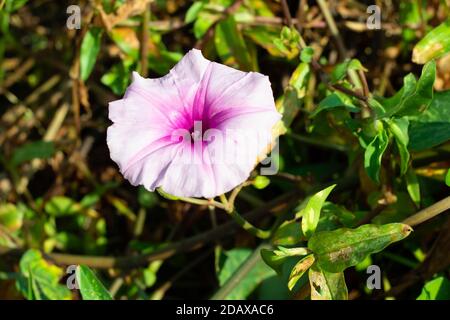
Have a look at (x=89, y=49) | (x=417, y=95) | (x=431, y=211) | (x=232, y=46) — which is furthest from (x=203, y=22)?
(x=431, y=211)

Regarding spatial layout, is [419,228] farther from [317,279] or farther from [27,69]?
[27,69]

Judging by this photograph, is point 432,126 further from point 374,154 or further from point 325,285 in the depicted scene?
point 325,285

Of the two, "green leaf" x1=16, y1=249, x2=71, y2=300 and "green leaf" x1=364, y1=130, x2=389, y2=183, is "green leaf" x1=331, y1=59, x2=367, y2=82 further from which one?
"green leaf" x1=16, y1=249, x2=71, y2=300

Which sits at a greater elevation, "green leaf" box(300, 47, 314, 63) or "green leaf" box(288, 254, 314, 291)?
"green leaf" box(300, 47, 314, 63)

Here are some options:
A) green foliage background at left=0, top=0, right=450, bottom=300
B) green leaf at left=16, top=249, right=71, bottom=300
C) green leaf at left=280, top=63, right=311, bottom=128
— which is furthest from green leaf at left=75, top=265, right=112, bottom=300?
green leaf at left=280, top=63, right=311, bottom=128

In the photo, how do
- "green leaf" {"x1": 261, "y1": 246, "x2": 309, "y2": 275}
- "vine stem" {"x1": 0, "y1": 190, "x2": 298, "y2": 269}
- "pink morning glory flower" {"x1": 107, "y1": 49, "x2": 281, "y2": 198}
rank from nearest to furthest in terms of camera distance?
"pink morning glory flower" {"x1": 107, "y1": 49, "x2": 281, "y2": 198}
"green leaf" {"x1": 261, "y1": 246, "x2": 309, "y2": 275}
"vine stem" {"x1": 0, "y1": 190, "x2": 298, "y2": 269}

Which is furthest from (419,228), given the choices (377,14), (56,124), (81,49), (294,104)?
(56,124)
